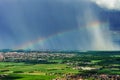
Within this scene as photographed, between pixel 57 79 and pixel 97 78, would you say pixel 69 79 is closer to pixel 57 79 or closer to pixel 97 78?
pixel 57 79

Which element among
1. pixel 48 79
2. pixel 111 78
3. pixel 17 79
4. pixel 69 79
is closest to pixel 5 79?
pixel 17 79

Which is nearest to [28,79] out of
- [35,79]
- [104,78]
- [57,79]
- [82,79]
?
[35,79]

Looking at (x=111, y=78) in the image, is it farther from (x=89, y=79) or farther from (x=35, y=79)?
(x=35, y=79)

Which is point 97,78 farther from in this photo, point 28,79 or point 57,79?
point 28,79

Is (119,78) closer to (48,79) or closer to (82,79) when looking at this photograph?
(82,79)

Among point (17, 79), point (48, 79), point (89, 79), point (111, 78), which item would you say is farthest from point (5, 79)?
point (111, 78)


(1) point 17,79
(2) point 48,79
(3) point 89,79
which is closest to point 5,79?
(1) point 17,79
